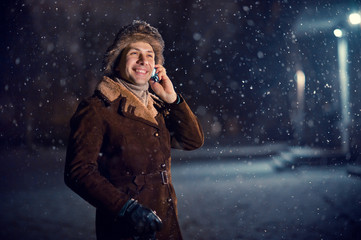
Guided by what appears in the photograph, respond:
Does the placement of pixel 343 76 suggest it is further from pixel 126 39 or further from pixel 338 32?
pixel 126 39

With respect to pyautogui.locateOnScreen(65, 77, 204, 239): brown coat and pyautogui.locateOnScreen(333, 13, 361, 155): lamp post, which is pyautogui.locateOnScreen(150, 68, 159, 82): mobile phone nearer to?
pyautogui.locateOnScreen(65, 77, 204, 239): brown coat

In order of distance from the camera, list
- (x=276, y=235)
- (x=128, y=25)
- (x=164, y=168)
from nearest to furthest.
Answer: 1. (x=164, y=168)
2. (x=128, y=25)
3. (x=276, y=235)

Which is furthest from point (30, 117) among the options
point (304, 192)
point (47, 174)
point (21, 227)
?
point (304, 192)

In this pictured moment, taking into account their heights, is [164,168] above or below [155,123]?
below

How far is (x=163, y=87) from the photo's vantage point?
6.23ft

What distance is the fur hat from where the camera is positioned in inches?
75.9

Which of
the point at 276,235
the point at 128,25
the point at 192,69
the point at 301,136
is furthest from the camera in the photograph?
the point at 192,69

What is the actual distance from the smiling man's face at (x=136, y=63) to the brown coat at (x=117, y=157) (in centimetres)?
11

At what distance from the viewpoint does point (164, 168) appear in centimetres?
180

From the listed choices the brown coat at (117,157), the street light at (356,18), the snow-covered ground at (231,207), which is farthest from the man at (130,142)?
the street light at (356,18)

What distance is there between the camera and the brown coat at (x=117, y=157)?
1.49 metres

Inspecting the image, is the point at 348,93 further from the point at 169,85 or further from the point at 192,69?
the point at 192,69

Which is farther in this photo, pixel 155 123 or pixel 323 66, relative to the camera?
pixel 323 66

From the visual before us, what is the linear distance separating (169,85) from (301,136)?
43.0 feet
